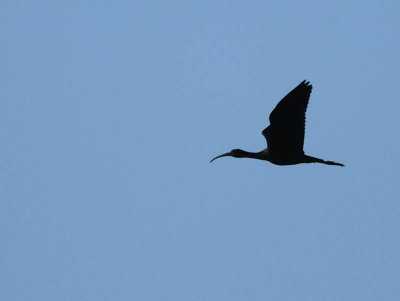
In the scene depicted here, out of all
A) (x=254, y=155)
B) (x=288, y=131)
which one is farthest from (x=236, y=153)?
(x=288, y=131)

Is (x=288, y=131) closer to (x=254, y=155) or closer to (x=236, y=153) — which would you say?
(x=254, y=155)

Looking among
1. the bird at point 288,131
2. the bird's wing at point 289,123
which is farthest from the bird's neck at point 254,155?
the bird's wing at point 289,123

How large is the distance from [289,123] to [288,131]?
1.18 ft

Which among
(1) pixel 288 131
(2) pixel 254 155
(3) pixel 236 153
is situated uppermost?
(1) pixel 288 131

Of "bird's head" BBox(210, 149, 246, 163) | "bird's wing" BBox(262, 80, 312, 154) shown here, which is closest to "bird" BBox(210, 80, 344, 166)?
"bird's wing" BBox(262, 80, 312, 154)

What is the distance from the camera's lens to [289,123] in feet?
111

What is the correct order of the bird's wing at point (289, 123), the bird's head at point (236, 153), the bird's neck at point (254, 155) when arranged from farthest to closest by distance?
the bird's head at point (236, 153) → the bird's neck at point (254, 155) → the bird's wing at point (289, 123)

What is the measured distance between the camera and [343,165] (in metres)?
34.7

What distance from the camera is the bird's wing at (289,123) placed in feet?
109

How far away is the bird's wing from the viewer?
109 ft

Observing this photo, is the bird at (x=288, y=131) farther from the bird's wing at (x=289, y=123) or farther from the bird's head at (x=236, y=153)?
the bird's head at (x=236, y=153)

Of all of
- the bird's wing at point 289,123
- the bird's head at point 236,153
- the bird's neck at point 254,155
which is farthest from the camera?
the bird's head at point 236,153

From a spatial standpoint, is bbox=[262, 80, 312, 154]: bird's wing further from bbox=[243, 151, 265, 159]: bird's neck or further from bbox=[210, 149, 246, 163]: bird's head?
bbox=[210, 149, 246, 163]: bird's head

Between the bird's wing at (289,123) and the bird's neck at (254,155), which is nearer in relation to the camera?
the bird's wing at (289,123)
